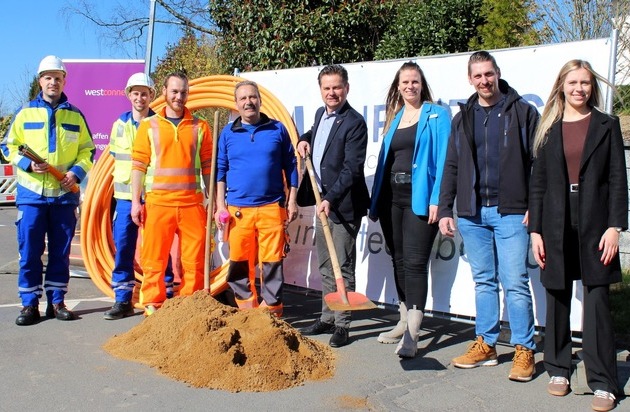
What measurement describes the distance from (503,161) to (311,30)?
8719 millimetres

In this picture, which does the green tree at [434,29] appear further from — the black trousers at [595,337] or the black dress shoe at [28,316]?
the black trousers at [595,337]

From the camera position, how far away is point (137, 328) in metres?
5.72

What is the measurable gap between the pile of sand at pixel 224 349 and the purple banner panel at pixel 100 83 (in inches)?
209

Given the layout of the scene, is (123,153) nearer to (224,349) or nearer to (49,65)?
(49,65)

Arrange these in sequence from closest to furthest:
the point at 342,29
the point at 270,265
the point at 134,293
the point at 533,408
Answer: the point at 533,408 < the point at 270,265 < the point at 134,293 < the point at 342,29

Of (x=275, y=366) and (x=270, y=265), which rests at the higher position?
(x=270, y=265)

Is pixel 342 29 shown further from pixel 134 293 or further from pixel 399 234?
pixel 399 234

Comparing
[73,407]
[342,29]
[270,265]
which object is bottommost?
[73,407]

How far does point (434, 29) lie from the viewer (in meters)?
12.5

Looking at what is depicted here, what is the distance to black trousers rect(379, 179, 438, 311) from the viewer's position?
5359 mm

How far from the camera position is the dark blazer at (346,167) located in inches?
224

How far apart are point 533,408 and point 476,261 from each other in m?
1.13

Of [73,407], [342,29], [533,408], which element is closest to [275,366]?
[73,407]

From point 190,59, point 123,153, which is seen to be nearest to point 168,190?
point 123,153
